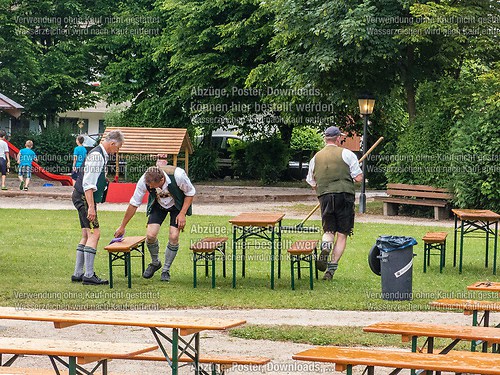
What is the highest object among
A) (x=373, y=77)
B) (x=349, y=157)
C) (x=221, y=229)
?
(x=373, y=77)

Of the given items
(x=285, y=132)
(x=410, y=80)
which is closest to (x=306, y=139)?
(x=285, y=132)

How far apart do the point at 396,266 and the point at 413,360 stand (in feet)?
24.0

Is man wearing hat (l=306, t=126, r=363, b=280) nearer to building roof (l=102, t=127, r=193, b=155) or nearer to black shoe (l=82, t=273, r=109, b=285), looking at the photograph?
black shoe (l=82, t=273, r=109, b=285)

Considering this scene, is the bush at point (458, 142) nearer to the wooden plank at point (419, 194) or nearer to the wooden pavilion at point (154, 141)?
the wooden plank at point (419, 194)

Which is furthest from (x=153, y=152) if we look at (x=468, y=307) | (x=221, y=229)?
(x=468, y=307)

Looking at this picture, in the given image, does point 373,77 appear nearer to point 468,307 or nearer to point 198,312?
point 198,312

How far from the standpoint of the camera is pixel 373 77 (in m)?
32.7

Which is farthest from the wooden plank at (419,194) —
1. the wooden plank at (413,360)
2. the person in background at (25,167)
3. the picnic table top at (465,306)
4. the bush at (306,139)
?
the wooden plank at (413,360)

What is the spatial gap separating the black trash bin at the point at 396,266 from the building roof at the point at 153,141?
1831cm

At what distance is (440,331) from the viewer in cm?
768

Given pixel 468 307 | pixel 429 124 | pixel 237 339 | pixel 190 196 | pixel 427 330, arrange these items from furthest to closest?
pixel 429 124, pixel 190 196, pixel 237 339, pixel 468 307, pixel 427 330

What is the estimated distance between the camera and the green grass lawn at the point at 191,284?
Result: 519 inches

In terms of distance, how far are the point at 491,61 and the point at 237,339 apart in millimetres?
23764

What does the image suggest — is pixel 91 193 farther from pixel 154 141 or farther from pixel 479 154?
pixel 154 141
